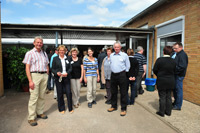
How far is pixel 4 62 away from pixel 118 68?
5.28 metres

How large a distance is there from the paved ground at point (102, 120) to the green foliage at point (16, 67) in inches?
61.4

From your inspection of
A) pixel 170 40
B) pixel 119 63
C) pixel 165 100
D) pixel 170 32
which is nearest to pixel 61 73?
pixel 119 63

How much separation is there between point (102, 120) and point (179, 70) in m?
2.46

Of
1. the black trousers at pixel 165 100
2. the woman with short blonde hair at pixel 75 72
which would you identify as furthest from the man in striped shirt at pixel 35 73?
the black trousers at pixel 165 100

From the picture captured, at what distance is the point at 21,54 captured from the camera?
5891mm

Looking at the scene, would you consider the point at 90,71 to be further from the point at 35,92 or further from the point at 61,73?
the point at 35,92

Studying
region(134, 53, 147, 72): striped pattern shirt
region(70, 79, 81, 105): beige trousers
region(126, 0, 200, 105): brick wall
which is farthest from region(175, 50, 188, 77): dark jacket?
region(70, 79, 81, 105): beige trousers

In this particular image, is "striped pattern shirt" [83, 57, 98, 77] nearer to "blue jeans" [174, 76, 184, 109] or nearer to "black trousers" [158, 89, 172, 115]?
"black trousers" [158, 89, 172, 115]

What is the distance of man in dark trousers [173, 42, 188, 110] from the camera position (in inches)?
146

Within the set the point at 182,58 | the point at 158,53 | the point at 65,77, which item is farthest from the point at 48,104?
the point at 158,53

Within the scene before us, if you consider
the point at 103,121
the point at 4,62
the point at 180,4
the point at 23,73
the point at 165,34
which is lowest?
the point at 103,121

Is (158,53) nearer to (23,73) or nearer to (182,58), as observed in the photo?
(182,58)

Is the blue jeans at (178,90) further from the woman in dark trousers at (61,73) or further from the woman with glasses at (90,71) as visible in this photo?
the woman in dark trousers at (61,73)

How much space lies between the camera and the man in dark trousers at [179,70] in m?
3.71
